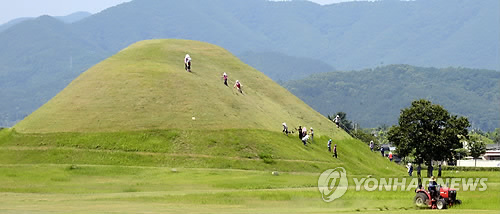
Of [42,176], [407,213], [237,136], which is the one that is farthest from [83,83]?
[407,213]

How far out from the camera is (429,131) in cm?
13375

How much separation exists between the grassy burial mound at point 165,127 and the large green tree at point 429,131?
8562mm

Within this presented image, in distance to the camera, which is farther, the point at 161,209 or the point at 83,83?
the point at 83,83

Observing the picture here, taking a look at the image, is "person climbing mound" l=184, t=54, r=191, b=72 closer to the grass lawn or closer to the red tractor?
the grass lawn

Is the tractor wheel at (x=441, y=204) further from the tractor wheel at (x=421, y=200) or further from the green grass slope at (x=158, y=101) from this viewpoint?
the green grass slope at (x=158, y=101)

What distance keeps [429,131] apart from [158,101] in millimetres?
47068

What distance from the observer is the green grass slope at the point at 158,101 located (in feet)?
397

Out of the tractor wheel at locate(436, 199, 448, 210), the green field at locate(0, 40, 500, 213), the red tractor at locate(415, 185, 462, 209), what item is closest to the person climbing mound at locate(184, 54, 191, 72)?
the green field at locate(0, 40, 500, 213)

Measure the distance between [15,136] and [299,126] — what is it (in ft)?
161

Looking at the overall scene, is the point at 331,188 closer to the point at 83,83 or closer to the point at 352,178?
the point at 352,178

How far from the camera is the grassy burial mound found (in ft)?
366

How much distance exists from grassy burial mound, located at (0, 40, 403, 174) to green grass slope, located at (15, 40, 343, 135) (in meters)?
0.17

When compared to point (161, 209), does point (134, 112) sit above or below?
above

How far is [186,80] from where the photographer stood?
136125 millimetres
